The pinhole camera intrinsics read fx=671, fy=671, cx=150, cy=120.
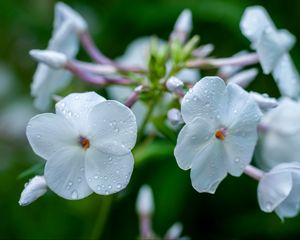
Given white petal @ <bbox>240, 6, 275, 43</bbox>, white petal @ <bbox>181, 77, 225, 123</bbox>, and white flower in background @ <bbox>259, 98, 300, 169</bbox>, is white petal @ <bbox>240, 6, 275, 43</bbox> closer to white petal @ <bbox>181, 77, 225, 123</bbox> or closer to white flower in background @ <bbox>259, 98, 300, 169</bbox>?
white flower in background @ <bbox>259, 98, 300, 169</bbox>

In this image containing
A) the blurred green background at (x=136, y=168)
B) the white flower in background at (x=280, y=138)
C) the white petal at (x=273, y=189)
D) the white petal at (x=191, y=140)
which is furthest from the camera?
the blurred green background at (x=136, y=168)

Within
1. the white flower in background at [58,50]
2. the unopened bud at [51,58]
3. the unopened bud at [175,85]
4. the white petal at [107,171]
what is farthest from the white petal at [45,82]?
the white petal at [107,171]

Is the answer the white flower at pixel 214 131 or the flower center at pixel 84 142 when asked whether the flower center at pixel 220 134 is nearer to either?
the white flower at pixel 214 131

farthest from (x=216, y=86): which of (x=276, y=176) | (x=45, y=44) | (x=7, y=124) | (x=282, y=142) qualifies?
(x=7, y=124)

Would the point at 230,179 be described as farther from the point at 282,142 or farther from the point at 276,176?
the point at 276,176

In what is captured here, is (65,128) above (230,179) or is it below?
above

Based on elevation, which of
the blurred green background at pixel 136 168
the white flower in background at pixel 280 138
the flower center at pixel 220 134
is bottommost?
the blurred green background at pixel 136 168

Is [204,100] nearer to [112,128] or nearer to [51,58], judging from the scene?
[112,128]

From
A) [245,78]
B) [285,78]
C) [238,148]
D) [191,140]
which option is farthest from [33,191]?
[285,78]
